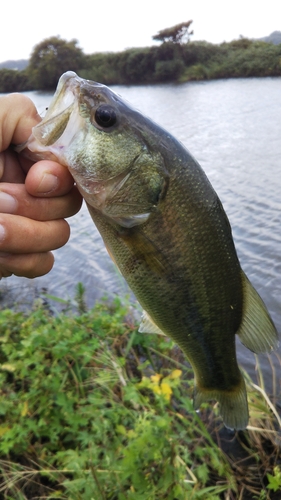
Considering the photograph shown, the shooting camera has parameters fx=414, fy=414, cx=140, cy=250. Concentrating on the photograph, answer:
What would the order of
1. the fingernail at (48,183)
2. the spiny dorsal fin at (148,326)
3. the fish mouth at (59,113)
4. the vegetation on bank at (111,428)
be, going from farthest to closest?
1. the vegetation on bank at (111,428)
2. the spiny dorsal fin at (148,326)
3. the fingernail at (48,183)
4. the fish mouth at (59,113)

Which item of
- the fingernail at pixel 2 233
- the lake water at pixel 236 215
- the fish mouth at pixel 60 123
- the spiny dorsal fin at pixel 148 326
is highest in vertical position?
the fish mouth at pixel 60 123

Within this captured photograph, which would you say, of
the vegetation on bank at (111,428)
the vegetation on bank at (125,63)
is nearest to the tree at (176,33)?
the vegetation on bank at (125,63)

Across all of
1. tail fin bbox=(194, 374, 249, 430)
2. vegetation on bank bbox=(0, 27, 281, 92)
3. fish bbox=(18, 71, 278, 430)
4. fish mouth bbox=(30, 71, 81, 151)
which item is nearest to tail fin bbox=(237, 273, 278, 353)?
fish bbox=(18, 71, 278, 430)

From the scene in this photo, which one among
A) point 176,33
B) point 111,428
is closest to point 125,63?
point 176,33

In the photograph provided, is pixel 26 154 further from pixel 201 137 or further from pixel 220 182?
pixel 201 137

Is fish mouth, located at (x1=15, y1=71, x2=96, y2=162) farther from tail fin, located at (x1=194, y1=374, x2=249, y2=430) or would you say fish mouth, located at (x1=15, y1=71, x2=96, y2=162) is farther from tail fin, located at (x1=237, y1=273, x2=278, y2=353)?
tail fin, located at (x1=194, y1=374, x2=249, y2=430)

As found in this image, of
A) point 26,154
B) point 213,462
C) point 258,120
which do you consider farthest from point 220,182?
point 26,154

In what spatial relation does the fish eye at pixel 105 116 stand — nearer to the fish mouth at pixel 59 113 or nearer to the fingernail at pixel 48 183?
the fish mouth at pixel 59 113

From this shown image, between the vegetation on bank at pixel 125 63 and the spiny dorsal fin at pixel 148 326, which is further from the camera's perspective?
the vegetation on bank at pixel 125 63

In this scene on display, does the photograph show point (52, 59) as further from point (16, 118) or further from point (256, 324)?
point (256, 324)
